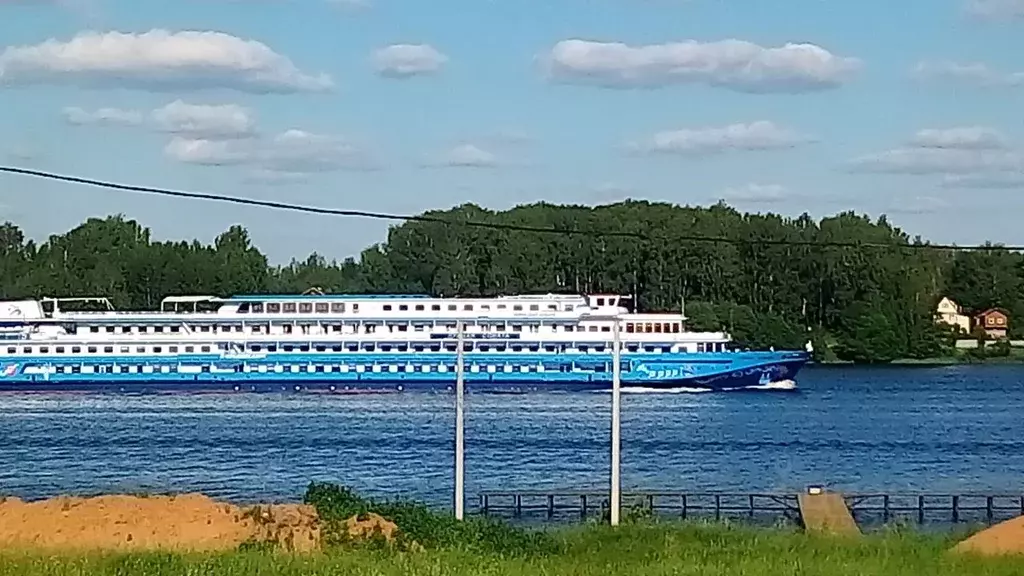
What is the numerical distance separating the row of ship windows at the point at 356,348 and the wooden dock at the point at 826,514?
3370cm

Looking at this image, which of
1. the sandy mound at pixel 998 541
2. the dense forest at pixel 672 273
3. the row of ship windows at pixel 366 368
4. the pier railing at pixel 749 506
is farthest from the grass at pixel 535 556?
the dense forest at pixel 672 273

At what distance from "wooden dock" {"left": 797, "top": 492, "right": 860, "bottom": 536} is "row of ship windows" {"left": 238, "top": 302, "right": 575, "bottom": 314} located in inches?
1353

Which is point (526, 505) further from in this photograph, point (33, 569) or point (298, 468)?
point (33, 569)

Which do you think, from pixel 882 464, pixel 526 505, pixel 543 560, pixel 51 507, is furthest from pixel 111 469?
pixel 543 560

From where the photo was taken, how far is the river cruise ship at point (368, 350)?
193ft

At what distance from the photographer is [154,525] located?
15797 mm

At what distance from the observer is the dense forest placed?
73688 millimetres

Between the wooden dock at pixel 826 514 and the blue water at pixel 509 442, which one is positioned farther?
the blue water at pixel 509 442

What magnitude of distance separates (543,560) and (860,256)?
62.7 meters

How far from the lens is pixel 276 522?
15.4 m

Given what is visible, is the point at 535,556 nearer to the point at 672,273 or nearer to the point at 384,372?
the point at 384,372

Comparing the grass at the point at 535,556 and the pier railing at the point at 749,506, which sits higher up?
the grass at the point at 535,556

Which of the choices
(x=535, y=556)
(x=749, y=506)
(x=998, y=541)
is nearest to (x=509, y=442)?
(x=749, y=506)

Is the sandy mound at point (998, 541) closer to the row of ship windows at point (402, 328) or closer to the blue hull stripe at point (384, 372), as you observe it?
the blue hull stripe at point (384, 372)
